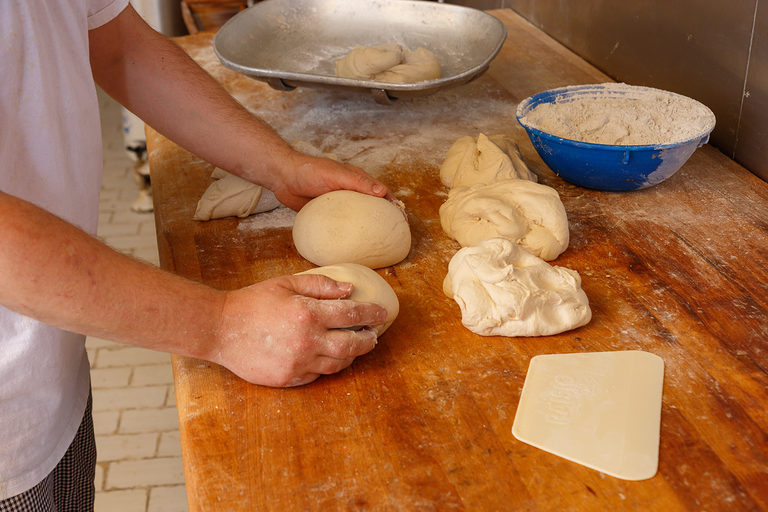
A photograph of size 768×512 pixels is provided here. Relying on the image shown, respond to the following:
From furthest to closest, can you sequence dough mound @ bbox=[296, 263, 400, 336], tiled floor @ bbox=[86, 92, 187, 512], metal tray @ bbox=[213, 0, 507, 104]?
tiled floor @ bbox=[86, 92, 187, 512] < metal tray @ bbox=[213, 0, 507, 104] < dough mound @ bbox=[296, 263, 400, 336]

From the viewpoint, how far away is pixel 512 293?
1.28 meters

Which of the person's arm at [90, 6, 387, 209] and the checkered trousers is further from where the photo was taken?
the person's arm at [90, 6, 387, 209]

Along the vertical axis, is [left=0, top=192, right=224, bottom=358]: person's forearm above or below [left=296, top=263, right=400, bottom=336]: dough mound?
above

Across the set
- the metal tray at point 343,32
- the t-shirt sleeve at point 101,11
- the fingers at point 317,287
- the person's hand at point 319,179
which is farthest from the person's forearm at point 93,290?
the metal tray at point 343,32

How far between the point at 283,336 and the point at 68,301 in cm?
32

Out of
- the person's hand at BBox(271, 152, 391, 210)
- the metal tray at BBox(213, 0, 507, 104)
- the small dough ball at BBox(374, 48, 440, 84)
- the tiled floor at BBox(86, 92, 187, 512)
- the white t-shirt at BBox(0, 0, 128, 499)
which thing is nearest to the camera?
the white t-shirt at BBox(0, 0, 128, 499)

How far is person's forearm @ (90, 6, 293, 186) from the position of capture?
61.8 inches

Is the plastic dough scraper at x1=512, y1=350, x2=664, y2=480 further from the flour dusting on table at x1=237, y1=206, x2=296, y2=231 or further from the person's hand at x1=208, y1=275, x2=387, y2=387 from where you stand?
the flour dusting on table at x1=237, y1=206, x2=296, y2=231

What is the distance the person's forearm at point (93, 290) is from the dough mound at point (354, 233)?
1.19 ft

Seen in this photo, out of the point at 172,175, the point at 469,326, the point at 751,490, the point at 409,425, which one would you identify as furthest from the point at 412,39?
the point at 751,490

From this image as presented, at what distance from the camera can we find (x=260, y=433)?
1.09 metres

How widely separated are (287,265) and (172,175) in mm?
548

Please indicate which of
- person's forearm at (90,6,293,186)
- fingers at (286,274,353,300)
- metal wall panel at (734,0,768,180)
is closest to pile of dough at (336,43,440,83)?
person's forearm at (90,6,293,186)

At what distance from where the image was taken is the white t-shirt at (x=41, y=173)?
1119 mm
